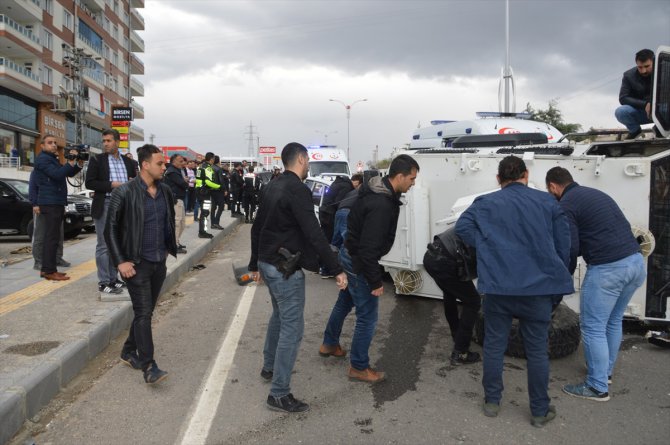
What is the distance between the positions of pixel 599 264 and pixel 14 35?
3812cm

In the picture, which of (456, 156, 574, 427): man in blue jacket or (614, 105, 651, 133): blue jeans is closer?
(456, 156, 574, 427): man in blue jacket

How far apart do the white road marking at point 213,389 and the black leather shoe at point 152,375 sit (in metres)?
0.36

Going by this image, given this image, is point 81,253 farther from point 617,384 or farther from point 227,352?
point 617,384

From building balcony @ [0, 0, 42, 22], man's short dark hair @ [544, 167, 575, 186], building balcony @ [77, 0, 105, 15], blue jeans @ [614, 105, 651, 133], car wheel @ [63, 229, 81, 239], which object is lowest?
car wheel @ [63, 229, 81, 239]

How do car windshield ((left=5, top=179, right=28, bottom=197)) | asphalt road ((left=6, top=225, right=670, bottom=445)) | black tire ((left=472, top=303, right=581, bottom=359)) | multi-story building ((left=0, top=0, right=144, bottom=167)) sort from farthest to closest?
multi-story building ((left=0, top=0, right=144, bottom=167)) < car windshield ((left=5, top=179, right=28, bottom=197)) < black tire ((left=472, top=303, right=581, bottom=359)) < asphalt road ((left=6, top=225, right=670, bottom=445))

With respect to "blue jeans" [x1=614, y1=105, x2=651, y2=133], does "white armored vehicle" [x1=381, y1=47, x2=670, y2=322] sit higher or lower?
lower

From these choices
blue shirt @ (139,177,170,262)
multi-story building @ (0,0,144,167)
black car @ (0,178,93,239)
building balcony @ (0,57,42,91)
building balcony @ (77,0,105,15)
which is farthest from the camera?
building balcony @ (77,0,105,15)

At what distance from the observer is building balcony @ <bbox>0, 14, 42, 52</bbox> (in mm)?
31875

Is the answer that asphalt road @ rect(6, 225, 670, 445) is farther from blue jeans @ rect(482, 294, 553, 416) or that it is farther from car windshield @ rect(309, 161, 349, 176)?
car windshield @ rect(309, 161, 349, 176)

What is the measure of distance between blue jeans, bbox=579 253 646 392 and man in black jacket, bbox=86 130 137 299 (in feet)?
15.7

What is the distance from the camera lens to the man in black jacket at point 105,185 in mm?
5895

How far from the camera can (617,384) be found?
13.9 ft

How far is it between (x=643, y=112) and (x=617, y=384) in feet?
10.6

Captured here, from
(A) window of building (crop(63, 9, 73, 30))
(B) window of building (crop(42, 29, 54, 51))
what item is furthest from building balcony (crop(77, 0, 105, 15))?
(B) window of building (crop(42, 29, 54, 51))
